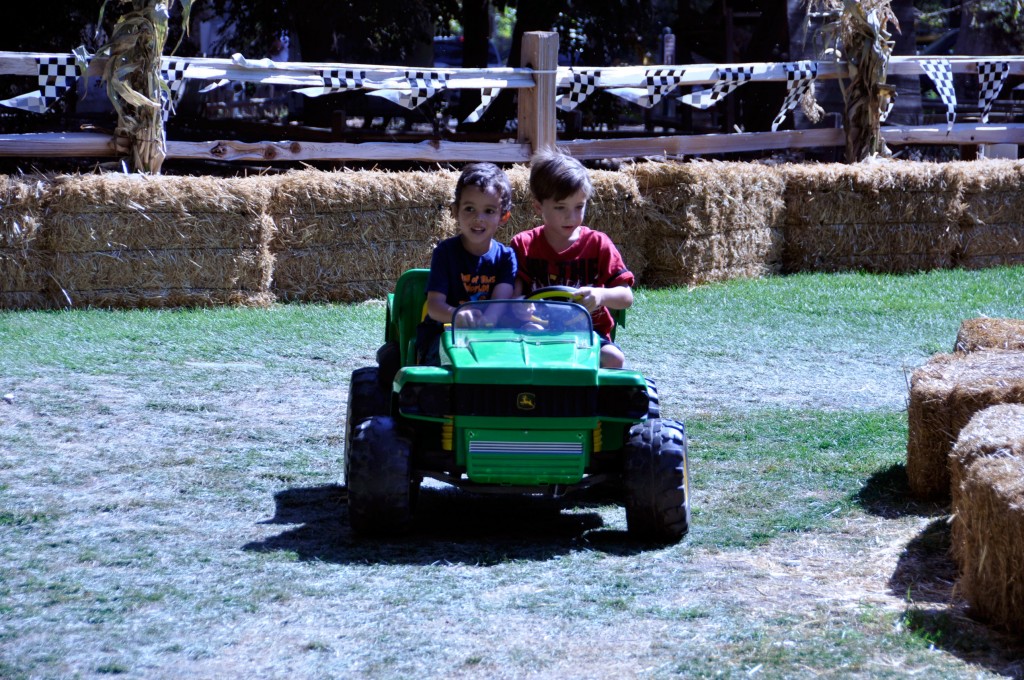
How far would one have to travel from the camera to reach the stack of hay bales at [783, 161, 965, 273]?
1200 cm

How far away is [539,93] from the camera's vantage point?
39.1ft

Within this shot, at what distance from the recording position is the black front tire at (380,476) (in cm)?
425

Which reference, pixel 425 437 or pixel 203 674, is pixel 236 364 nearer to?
pixel 425 437

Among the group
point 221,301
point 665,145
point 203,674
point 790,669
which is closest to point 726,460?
point 790,669

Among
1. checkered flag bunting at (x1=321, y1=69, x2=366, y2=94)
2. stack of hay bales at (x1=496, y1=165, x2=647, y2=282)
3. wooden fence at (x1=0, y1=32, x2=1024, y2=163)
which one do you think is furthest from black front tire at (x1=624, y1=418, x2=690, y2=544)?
checkered flag bunting at (x1=321, y1=69, x2=366, y2=94)

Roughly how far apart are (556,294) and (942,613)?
183 cm

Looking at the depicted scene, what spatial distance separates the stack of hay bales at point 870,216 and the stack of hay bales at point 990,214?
214 millimetres

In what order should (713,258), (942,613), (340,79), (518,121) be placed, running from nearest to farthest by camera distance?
(942,613), (340,79), (713,258), (518,121)

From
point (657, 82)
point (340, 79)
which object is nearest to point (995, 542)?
point (340, 79)

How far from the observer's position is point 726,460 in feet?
18.4

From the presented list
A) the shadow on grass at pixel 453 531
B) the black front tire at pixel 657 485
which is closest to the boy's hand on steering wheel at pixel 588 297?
the black front tire at pixel 657 485

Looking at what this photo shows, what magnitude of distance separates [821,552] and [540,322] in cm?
131

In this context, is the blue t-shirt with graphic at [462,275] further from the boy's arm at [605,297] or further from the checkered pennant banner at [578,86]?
the checkered pennant banner at [578,86]

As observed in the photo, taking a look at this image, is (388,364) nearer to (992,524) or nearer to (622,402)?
(622,402)
